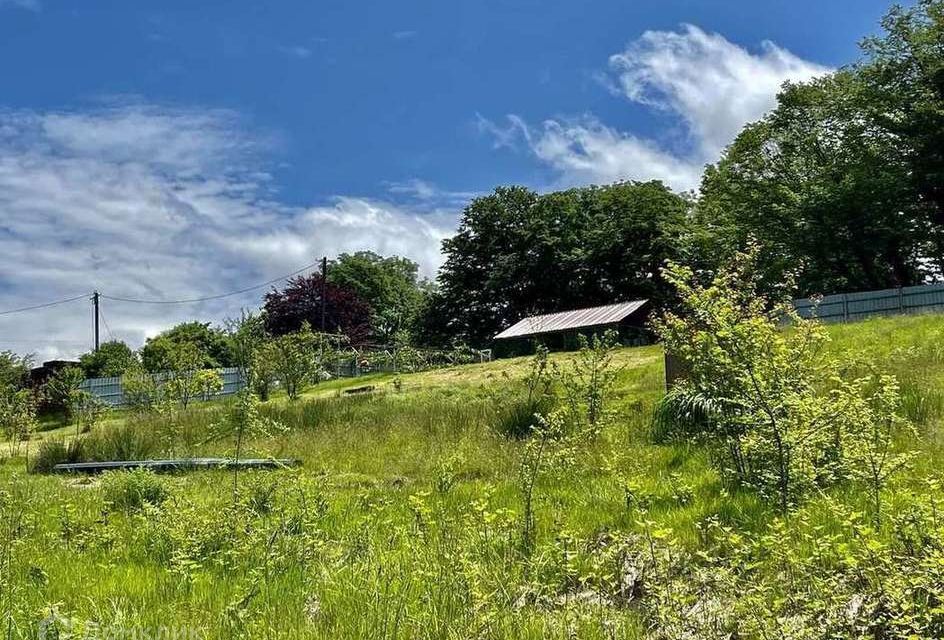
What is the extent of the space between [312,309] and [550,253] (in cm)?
1833

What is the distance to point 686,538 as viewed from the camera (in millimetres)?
4926

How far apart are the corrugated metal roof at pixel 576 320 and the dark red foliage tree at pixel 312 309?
17587 mm

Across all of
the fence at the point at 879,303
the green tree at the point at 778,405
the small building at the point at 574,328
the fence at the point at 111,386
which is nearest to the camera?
the green tree at the point at 778,405

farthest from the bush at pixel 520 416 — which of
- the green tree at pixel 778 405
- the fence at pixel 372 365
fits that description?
the fence at pixel 372 365

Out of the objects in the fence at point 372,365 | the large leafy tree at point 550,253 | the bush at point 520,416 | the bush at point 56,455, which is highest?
the large leafy tree at point 550,253

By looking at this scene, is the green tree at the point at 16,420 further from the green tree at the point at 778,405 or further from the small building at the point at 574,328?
the small building at the point at 574,328

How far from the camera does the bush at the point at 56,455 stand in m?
12.8

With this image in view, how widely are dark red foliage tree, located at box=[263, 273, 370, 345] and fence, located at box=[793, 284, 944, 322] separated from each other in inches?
1299

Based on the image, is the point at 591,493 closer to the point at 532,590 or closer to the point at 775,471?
the point at 775,471

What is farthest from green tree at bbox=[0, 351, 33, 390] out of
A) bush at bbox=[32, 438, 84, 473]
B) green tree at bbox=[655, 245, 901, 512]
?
green tree at bbox=[655, 245, 901, 512]

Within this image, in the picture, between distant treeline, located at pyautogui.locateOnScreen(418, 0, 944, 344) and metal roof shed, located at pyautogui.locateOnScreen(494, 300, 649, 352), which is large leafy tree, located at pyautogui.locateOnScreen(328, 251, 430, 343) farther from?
metal roof shed, located at pyautogui.locateOnScreen(494, 300, 649, 352)

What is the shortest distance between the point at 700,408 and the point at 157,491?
6.47 meters

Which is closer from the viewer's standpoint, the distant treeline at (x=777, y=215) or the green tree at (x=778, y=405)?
the green tree at (x=778, y=405)

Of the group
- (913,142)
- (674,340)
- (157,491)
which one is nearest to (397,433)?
(157,491)
